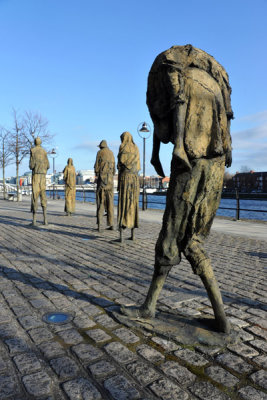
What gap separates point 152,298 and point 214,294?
0.54 meters

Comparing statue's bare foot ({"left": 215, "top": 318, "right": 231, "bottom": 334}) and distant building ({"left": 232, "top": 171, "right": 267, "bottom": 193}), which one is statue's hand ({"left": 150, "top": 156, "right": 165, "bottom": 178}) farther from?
distant building ({"left": 232, "top": 171, "right": 267, "bottom": 193})

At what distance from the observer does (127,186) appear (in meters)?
6.70

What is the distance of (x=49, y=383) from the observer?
1895 millimetres

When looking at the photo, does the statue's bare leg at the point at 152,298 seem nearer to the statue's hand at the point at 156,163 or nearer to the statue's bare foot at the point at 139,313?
the statue's bare foot at the point at 139,313

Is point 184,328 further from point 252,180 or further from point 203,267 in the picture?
point 252,180

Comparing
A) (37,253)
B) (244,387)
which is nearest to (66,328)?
(244,387)

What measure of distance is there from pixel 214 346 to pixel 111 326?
87 centimetres

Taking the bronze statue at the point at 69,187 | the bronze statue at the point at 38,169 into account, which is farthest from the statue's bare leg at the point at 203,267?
the bronze statue at the point at 69,187

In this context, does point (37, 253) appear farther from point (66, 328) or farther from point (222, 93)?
point (222, 93)

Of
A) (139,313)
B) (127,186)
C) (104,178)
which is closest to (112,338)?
(139,313)

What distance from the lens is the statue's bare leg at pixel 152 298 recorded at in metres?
2.62

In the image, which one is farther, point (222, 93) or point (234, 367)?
point (222, 93)

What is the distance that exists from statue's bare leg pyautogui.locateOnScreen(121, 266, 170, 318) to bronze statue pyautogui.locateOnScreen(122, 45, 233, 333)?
0.02 m

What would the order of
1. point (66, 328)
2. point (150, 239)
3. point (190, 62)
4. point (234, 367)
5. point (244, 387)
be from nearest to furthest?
point (244, 387), point (234, 367), point (190, 62), point (66, 328), point (150, 239)
